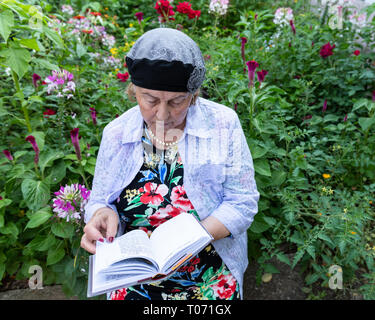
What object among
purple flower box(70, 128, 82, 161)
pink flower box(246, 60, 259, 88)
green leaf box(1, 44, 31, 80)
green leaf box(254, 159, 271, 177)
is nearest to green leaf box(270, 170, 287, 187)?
green leaf box(254, 159, 271, 177)

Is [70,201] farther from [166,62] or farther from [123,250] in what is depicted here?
[166,62]

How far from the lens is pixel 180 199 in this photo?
4.99 ft

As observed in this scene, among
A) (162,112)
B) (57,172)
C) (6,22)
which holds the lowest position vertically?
(57,172)

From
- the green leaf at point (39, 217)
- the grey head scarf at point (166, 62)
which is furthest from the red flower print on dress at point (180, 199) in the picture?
the green leaf at point (39, 217)

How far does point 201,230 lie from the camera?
1.26 meters

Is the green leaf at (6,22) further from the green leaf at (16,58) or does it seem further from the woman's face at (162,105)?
the woman's face at (162,105)

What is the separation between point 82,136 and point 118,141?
0.81 m

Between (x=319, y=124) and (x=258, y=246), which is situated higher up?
(x=319, y=124)

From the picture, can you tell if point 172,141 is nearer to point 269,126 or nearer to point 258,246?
point 269,126

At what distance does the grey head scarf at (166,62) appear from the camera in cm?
119

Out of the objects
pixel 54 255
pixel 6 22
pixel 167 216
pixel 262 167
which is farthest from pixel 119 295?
pixel 6 22

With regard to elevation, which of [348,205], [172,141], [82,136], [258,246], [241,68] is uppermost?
[241,68]

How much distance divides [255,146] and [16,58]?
4.93ft

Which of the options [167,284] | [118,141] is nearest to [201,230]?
[167,284]
